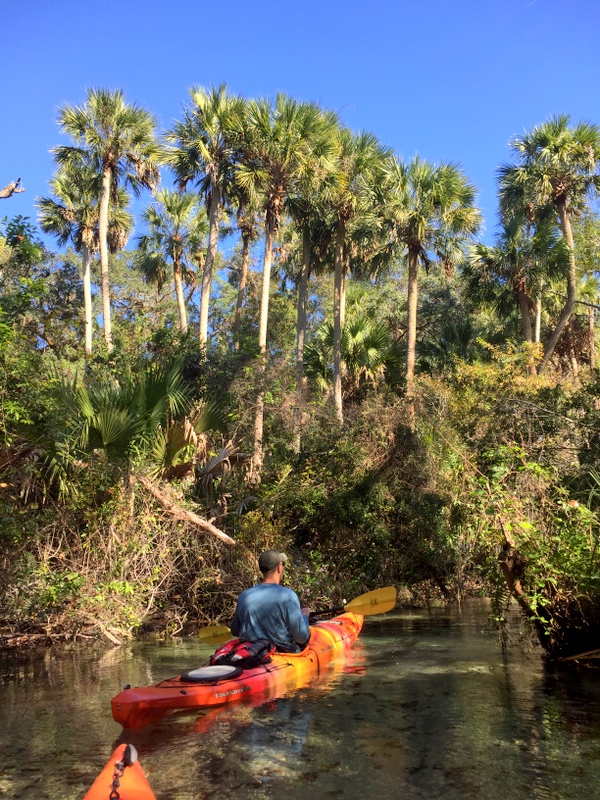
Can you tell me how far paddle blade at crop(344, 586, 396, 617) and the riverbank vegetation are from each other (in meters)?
1.43

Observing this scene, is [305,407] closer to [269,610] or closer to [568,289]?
[269,610]

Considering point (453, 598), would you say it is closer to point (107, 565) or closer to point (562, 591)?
point (107, 565)

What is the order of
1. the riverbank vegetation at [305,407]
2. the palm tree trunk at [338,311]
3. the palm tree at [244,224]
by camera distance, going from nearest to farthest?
1. the riverbank vegetation at [305,407]
2. the palm tree at [244,224]
3. the palm tree trunk at [338,311]

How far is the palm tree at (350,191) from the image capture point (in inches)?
907

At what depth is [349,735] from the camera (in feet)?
19.1

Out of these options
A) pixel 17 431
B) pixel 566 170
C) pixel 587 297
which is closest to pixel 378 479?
pixel 17 431

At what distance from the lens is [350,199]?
907 inches

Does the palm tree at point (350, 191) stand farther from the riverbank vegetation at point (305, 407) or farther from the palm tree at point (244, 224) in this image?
the palm tree at point (244, 224)

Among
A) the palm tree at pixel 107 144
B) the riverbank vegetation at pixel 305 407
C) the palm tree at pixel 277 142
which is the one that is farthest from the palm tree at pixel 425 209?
the palm tree at pixel 107 144

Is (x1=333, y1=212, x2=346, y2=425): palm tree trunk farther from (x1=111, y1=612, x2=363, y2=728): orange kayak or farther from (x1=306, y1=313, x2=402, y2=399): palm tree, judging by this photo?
(x1=111, y1=612, x2=363, y2=728): orange kayak

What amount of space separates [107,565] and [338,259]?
15.6 m

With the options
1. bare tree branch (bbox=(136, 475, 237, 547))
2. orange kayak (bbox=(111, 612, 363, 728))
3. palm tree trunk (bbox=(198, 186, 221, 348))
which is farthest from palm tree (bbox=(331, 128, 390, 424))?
orange kayak (bbox=(111, 612, 363, 728))

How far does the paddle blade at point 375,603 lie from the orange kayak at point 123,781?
25.2 feet

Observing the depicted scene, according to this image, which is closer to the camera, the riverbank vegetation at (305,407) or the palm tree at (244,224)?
the riverbank vegetation at (305,407)
